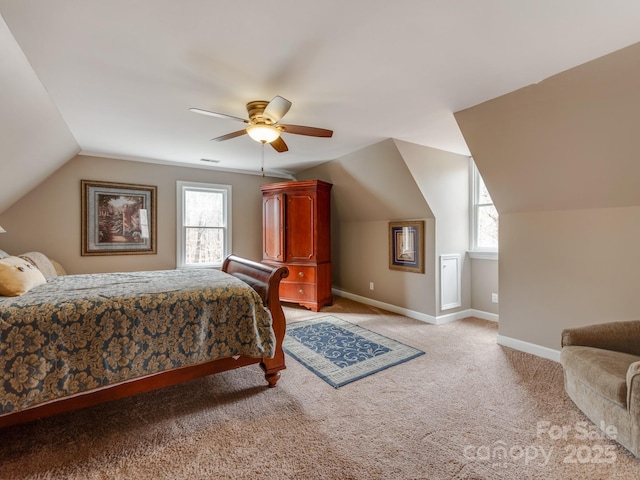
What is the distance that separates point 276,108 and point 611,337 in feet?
9.32

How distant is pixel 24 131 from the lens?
2.56 m

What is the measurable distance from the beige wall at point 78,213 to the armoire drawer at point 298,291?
1.08 meters

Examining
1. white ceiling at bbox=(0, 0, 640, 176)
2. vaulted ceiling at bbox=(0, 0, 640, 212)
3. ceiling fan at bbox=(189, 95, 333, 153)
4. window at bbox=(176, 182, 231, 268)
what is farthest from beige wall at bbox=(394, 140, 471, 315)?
window at bbox=(176, 182, 231, 268)

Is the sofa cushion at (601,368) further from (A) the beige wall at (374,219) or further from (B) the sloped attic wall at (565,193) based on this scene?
(A) the beige wall at (374,219)

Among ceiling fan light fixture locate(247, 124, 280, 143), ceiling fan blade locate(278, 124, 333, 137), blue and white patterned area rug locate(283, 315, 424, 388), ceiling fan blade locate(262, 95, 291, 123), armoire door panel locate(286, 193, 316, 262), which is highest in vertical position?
ceiling fan blade locate(262, 95, 291, 123)

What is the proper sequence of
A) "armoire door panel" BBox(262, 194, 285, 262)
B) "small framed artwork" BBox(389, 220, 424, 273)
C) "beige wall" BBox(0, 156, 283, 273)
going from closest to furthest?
"beige wall" BBox(0, 156, 283, 273), "small framed artwork" BBox(389, 220, 424, 273), "armoire door panel" BBox(262, 194, 285, 262)

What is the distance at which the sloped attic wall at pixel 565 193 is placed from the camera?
2107 mm

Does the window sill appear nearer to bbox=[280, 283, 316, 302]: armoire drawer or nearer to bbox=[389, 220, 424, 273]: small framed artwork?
bbox=[389, 220, 424, 273]: small framed artwork

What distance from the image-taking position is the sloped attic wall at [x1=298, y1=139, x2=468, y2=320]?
→ 3977 mm

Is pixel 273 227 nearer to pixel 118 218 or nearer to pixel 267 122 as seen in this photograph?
pixel 118 218

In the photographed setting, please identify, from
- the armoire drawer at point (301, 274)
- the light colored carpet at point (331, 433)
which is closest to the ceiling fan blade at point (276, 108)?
the light colored carpet at point (331, 433)

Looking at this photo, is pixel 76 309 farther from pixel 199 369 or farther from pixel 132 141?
pixel 132 141

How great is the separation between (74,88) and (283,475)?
3.07 meters

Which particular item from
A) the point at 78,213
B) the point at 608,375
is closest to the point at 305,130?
the point at 608,375
